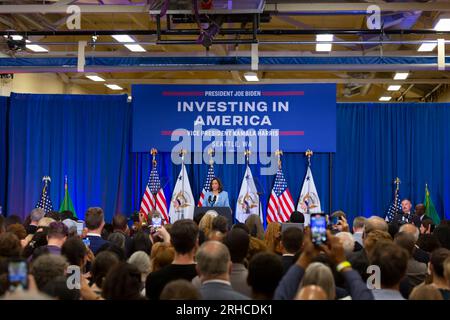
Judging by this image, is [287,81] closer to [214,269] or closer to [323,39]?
[323,39]

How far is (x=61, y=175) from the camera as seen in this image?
46.0 ft

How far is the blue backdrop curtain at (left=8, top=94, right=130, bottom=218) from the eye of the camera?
45.9ft

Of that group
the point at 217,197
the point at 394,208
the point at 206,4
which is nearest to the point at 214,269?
the point at 206,4

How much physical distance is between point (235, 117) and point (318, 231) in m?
9.89

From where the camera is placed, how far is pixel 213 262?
3.90m

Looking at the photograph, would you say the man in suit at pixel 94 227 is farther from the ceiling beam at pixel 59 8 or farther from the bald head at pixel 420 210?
the bald head at pixel 420 210

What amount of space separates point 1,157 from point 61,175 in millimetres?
1368

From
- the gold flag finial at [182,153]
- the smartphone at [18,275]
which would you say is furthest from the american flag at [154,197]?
the smartphone at [18,275]

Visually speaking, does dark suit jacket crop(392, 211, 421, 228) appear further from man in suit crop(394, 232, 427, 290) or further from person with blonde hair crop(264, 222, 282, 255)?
man in suit crop(394, 232, 427, 290)

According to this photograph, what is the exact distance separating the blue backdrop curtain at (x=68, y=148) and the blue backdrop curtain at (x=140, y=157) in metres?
0.02

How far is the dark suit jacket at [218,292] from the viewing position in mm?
3727

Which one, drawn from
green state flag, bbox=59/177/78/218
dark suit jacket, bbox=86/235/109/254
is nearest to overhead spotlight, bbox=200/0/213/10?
dark suit jacket, bbox=86/235/109/254
